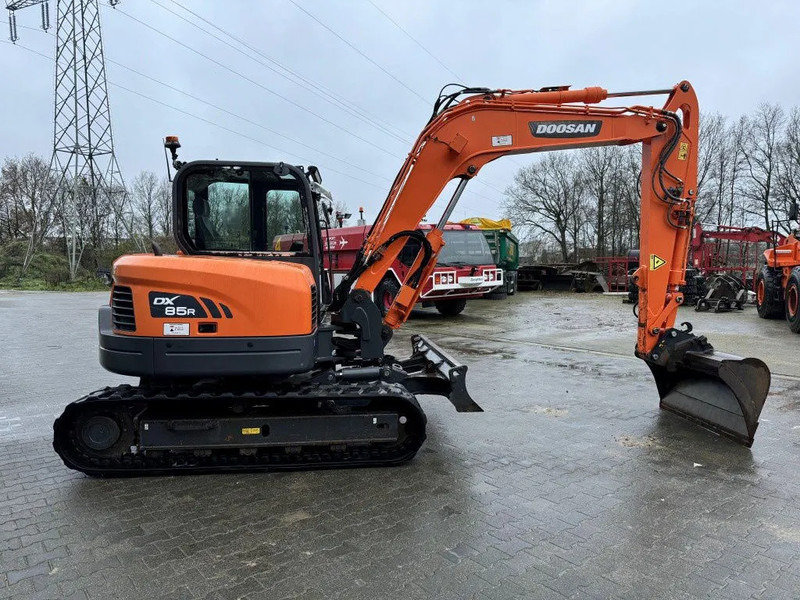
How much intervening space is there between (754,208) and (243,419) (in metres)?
50.8

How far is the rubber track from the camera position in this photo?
4285 millimetres

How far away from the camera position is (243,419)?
4.32 m

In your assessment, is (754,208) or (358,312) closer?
(358,312)

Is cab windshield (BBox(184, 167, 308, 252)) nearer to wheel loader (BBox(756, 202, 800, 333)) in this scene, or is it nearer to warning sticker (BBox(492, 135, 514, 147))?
warning sticker (BBox(492, 135, 514, 147))

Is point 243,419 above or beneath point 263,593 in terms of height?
above

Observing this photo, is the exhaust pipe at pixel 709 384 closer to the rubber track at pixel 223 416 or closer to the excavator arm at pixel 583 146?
the excavator arm at pixel 583 146

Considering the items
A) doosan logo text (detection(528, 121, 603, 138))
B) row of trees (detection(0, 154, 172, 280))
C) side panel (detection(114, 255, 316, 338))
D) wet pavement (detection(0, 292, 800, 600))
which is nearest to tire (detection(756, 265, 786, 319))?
wet pavement (detection(0, 292, 800, 600))

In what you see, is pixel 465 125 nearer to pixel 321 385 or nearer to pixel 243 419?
pixel 321 385

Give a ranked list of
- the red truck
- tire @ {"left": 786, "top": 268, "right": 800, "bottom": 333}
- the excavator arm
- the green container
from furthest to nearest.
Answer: the green container
the red truck
tire @ {"left": 786, "top": 268, "right": 800, "bottom": 333}
the excavator arm

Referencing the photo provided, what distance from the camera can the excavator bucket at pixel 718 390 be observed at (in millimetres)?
4914

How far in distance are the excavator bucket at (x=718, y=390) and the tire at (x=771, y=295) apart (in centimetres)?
1101

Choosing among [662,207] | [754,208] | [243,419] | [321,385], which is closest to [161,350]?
[243,419]

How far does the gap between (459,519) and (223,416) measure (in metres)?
2.00

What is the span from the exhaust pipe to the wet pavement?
0.66ft
